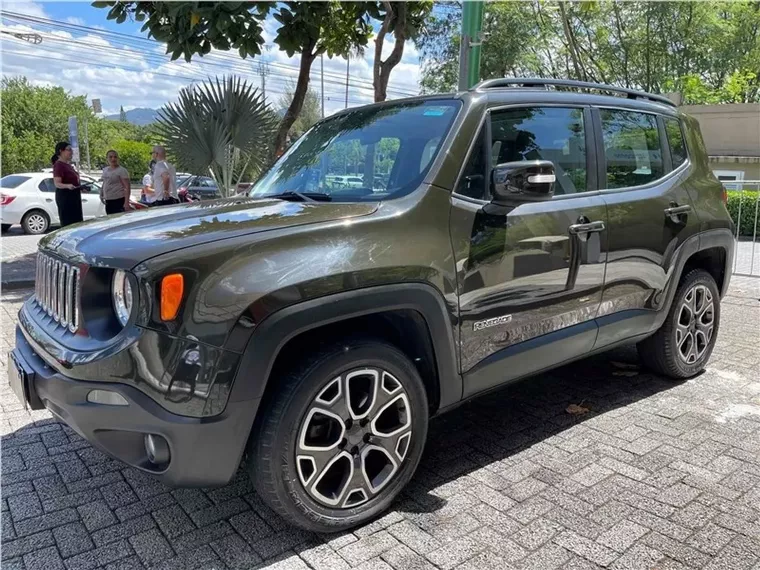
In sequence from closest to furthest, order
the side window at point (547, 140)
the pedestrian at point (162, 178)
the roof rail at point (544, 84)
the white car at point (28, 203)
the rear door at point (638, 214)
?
the side window at point (547, 140), the roof rail at point (544, 84), the rear door at point (638, 214), the pedestrian at point (162, 178), the white car at point (28, 203)

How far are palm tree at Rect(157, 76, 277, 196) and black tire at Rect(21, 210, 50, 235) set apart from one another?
9.25 meters

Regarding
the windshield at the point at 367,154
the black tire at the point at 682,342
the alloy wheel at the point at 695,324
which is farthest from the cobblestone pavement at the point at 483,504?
the windshield at the point at 367,154

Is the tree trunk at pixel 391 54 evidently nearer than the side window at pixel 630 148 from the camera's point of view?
No

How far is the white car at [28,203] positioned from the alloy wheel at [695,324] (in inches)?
557

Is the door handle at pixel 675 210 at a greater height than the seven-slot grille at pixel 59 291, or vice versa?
the door handle at pixel 675 210

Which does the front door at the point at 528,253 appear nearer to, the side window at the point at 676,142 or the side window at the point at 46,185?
the side window at the point at 676,142

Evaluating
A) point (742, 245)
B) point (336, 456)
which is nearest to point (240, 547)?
point (336, 456)

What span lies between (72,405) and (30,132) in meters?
44.3

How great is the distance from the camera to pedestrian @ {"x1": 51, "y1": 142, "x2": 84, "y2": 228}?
10.2 metres

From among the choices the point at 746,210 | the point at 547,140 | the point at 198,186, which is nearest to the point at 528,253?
the point at 547,140

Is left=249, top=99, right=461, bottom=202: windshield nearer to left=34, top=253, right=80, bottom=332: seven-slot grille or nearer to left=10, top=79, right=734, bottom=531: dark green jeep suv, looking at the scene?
left=10, top=79, right=734, bottom=531: dark green jeep suv

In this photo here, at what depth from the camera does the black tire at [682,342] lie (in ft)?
14.3

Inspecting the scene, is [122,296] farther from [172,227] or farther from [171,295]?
[172,227]

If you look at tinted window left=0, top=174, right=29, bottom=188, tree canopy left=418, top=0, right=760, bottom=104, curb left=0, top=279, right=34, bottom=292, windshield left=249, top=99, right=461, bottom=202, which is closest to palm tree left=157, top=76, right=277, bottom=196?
curb left=0, top=279, right=34, bottom=292
